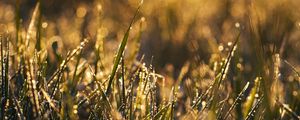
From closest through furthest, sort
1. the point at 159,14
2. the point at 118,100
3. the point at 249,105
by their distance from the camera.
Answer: the point at 249,105, the point at 118,100, the point at 159,14

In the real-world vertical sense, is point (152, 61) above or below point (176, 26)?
below

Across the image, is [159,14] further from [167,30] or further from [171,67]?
[171,67]

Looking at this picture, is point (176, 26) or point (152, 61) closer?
point (152, 61)

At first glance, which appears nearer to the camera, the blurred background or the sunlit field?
the sunlit field

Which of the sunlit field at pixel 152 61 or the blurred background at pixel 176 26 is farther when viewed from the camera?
the blurred background at pixel 176 26

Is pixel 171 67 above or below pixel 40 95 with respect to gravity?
above

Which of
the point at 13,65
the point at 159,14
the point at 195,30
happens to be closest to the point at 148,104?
the point at 13,65
